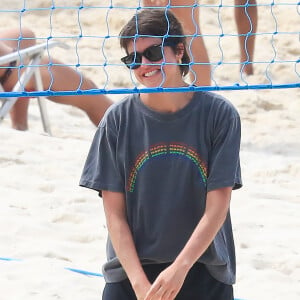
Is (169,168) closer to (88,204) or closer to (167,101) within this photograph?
(167,101)

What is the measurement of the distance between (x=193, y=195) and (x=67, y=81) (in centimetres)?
299

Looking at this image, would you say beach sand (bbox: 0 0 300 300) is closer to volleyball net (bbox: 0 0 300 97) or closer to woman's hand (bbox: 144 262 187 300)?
volleyball net (bbox: 0 0 300 97)

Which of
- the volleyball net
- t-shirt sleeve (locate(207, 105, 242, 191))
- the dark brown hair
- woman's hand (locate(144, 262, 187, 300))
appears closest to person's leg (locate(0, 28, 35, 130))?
the volleyball net

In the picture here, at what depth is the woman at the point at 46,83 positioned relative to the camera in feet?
16.9

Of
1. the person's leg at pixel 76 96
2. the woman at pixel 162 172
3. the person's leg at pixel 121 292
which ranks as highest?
the woman at pixel 162 172

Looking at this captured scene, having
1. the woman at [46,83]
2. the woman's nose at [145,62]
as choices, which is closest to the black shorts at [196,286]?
the woman's nose at [145,62]

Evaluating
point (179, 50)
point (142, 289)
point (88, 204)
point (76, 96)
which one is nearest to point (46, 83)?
point (76, 96)

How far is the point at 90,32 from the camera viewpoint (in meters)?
7.18

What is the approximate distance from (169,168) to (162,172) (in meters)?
0.02

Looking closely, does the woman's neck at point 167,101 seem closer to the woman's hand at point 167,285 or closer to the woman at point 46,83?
the woman's hand at point 167,285

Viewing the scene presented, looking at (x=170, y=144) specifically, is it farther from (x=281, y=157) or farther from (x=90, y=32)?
(x=90, y=32)

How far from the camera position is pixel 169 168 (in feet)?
7.66

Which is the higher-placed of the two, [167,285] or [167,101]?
[167,101]

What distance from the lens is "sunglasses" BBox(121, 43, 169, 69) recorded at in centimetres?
237
